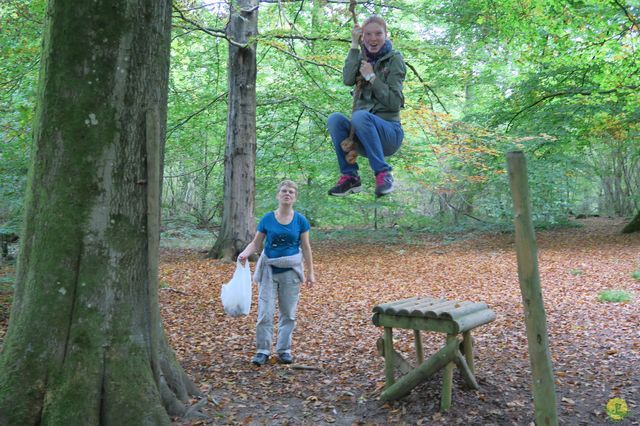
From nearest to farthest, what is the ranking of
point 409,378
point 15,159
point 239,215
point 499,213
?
point 409,378
point 15,159
point 239,215
point 499,213

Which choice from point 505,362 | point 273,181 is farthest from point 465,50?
point 505,362

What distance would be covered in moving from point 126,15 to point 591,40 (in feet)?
35.6

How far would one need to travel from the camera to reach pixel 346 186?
13.3ft

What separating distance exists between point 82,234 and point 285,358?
273cm

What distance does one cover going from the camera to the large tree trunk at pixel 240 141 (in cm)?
1070

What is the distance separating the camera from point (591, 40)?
11266 millimetres

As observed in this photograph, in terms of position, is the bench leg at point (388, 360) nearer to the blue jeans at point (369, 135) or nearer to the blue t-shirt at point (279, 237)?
the blue t-shirt at point (279, 237)

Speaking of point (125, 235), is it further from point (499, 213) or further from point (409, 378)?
point (499, 213)

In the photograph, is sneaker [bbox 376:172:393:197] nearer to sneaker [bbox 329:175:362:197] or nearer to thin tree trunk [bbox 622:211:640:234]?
sneaker [bbox 329:175:362:197]

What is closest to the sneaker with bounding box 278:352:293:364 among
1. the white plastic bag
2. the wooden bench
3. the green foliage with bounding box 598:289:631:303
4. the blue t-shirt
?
the white plastic bag

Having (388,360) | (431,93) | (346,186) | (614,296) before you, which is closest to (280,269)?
(388,360)

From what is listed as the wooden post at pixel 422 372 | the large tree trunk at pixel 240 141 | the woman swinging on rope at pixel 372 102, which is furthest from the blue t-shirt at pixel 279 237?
the large tree trunk at pixel 240 141
